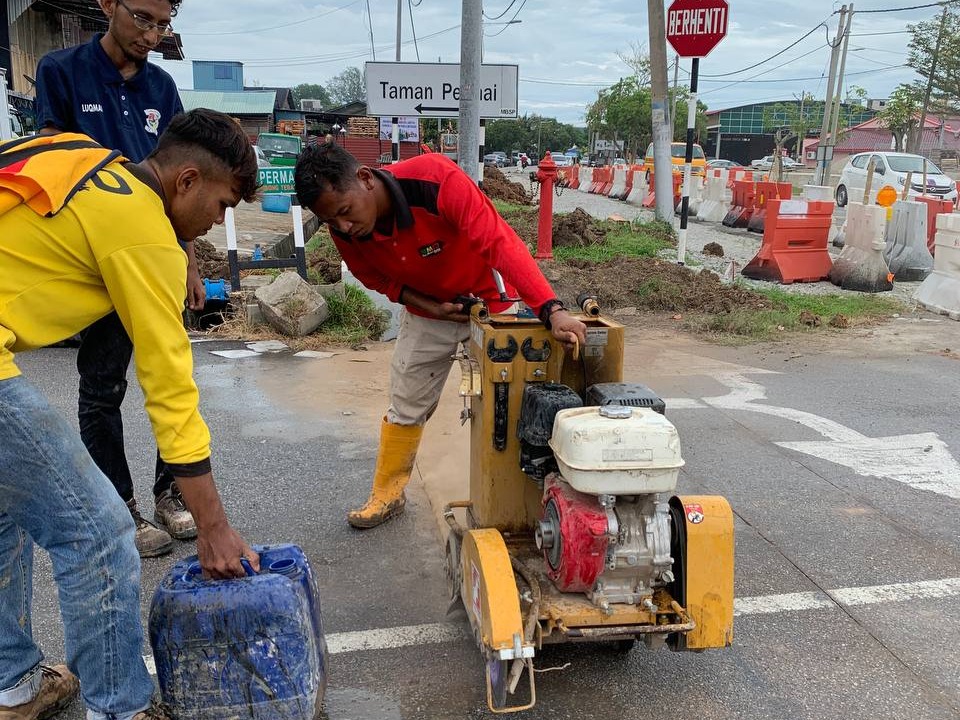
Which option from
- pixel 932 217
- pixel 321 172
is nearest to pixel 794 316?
pixel 932 217

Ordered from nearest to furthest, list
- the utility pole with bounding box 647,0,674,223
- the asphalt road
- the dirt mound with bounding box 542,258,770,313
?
1. the asphalt road
2. the dirt mound with bounding box 542,258,770,313
3. the utility pole with bounding box 647,0,674,223

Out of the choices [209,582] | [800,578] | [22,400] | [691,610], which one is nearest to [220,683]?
[209,582]

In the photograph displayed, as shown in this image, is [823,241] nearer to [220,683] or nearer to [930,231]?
[930,231]

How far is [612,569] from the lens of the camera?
8.27ft

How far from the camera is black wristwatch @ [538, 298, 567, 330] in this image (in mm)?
2816

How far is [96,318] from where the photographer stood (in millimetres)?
2127

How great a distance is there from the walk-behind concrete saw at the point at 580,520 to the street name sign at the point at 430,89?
5979 millimetres

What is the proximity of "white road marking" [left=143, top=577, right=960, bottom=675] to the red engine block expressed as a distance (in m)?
0.72

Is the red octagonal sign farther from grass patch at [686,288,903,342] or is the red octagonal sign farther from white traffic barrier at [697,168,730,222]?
white traffic barrier at [697,168,730,222]

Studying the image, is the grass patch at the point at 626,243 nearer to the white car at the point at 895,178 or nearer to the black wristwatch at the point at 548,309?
the white car at the point at 895,178

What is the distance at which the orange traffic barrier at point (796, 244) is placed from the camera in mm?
10258

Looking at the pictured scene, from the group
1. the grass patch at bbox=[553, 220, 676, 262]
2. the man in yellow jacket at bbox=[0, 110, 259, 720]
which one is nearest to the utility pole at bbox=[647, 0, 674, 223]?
the grass patch at bbox=[553, 220, 676, 262]

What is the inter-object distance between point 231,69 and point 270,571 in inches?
2799

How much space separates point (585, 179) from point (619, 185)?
484cm
